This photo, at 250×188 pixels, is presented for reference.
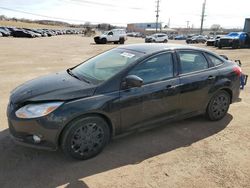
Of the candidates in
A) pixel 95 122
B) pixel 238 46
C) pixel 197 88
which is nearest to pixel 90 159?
pixel 95 122

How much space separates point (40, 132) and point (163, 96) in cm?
187

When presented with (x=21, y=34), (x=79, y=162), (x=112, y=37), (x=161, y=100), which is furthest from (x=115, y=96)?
(x=21, y=34)

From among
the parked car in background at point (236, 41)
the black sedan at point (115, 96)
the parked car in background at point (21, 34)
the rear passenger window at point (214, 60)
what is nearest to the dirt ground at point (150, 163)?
the black sedan at point (115, 96)

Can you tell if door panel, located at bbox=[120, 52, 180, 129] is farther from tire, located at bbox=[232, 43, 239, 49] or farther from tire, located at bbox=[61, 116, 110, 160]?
tire, located at bbox=[232, 43, 239, 49]

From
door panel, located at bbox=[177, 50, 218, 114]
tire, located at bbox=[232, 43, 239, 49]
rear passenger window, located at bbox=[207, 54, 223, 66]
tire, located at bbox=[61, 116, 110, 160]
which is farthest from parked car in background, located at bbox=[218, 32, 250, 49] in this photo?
tire, located at bbox=[61, 116, 110, 160]

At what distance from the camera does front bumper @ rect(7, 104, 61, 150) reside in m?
3.14

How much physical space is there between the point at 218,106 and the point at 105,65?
2301mm

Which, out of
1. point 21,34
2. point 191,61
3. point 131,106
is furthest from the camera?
point 21,34

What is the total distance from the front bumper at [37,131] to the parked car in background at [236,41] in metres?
25.5

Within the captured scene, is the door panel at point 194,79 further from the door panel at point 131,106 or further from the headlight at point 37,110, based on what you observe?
the headlight at point 37,110

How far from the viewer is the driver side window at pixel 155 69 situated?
3.80 metres

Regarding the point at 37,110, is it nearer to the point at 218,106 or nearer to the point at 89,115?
the point at 89,115

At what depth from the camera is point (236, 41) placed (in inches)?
993

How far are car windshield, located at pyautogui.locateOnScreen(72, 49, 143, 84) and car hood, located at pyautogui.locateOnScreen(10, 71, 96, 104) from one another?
24cm
